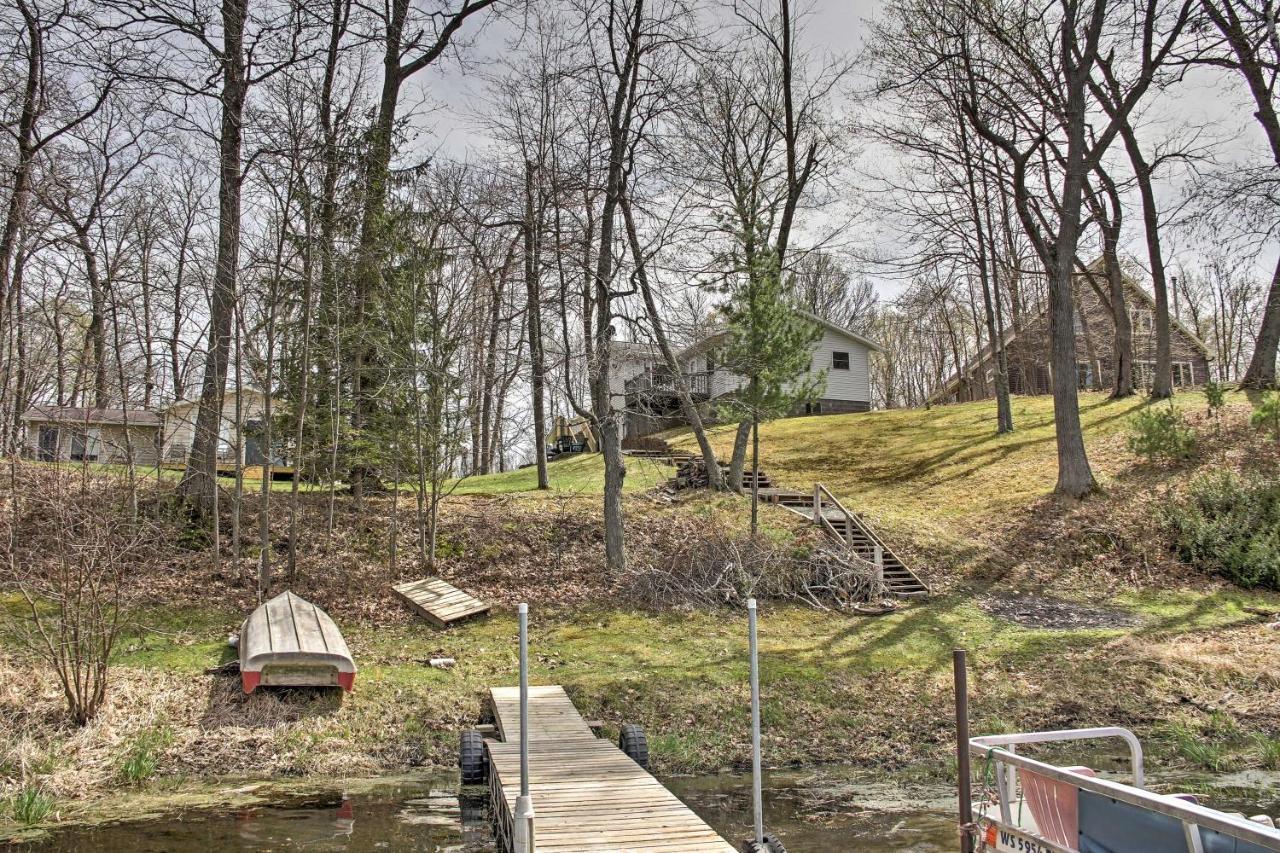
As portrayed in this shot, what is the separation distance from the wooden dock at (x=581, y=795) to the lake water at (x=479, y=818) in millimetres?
607

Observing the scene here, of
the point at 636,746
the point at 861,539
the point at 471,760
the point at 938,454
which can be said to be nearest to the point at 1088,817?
the point at 636,746

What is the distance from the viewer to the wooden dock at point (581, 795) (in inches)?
247

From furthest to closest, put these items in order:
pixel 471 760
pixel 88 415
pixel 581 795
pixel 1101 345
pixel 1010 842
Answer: pixel 1101 345, pixel 88 415, pixel 471 760, pixel 581 795, pixel 1010 842

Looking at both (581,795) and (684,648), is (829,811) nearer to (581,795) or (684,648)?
(581,795)

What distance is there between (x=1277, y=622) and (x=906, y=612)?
18.9 feet

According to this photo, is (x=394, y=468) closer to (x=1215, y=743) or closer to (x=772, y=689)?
(x=772, y=689)

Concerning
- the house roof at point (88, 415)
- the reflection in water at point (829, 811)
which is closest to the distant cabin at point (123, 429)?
the house roof at point (88, 415)

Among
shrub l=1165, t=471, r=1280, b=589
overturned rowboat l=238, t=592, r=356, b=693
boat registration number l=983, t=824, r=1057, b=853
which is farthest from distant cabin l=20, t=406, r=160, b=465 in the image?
shrub l=1165, t=471, r=1280, b=589

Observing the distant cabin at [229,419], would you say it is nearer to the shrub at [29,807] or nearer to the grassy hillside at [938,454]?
the shrub at [29,807]

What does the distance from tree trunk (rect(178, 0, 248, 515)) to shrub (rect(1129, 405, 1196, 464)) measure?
20.4 meters

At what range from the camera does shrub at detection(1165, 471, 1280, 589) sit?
17.0 m

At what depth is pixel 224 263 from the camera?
15180 mm

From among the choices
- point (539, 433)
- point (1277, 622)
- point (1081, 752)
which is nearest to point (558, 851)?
point (1081, 752)

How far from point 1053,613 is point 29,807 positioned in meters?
15.1
